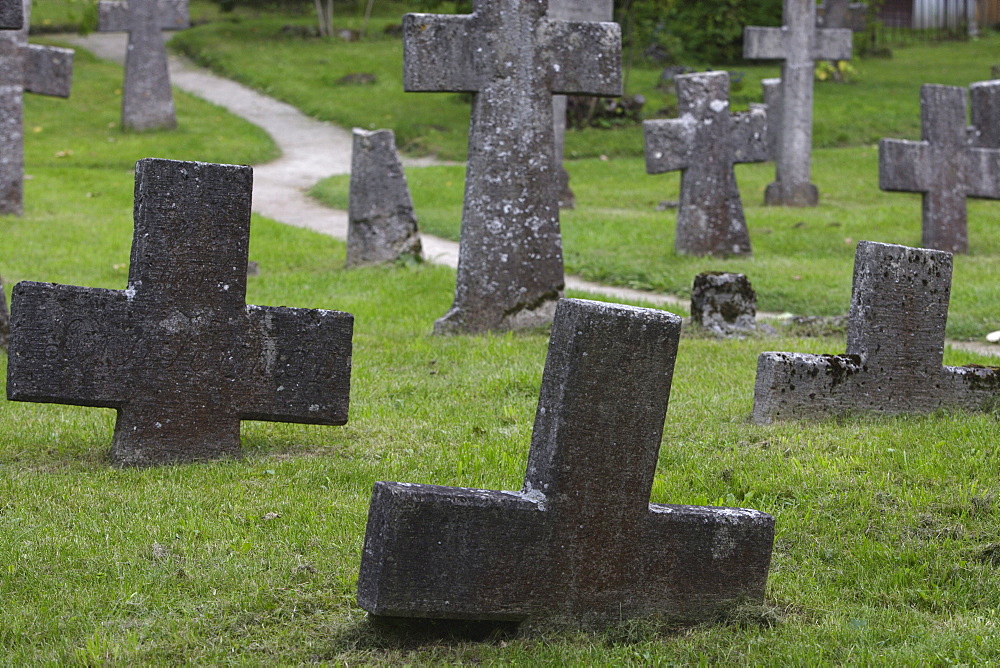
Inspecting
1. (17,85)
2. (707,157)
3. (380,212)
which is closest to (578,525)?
(380,212)

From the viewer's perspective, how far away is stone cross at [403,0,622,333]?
8469mm

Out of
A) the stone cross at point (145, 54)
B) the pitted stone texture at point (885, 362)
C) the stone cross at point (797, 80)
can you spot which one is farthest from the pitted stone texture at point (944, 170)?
the stone cross at point (145, 54)

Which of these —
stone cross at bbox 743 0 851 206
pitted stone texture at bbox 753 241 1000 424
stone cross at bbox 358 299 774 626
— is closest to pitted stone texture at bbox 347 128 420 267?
pitted stone texture at bbox 753 241 1000 424

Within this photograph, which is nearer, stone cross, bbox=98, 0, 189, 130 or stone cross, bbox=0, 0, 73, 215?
stone cross, bbox=0, 0, 73, 215

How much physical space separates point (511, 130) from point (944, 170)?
630 cm

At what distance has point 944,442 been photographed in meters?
5.29

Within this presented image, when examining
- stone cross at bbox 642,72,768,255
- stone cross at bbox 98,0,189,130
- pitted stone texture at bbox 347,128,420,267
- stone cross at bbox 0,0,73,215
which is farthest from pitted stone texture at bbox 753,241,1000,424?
stone cross at bbox 98,0,189,130

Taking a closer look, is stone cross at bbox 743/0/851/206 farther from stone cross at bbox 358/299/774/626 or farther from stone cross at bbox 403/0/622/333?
stone cross at bbox 358/299/774/626

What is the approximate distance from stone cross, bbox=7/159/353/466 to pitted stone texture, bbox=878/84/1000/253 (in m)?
8.90

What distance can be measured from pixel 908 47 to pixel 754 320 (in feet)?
110

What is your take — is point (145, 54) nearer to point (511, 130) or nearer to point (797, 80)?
point (797, 80)

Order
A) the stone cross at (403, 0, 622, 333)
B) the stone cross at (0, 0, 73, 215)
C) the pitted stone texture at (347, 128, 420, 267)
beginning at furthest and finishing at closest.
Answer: the stone cross at (0, 0, 73, 215) → the pitted stone texture at (347, 128, 420, 267) → the stone cross at (403, 0, 622, 333)

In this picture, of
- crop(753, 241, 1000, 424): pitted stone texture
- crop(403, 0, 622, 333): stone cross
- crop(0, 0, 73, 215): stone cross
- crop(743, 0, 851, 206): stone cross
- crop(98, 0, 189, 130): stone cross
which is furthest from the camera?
crop(98, 0, 189, 130): stone cross

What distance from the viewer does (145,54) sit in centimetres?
2252
